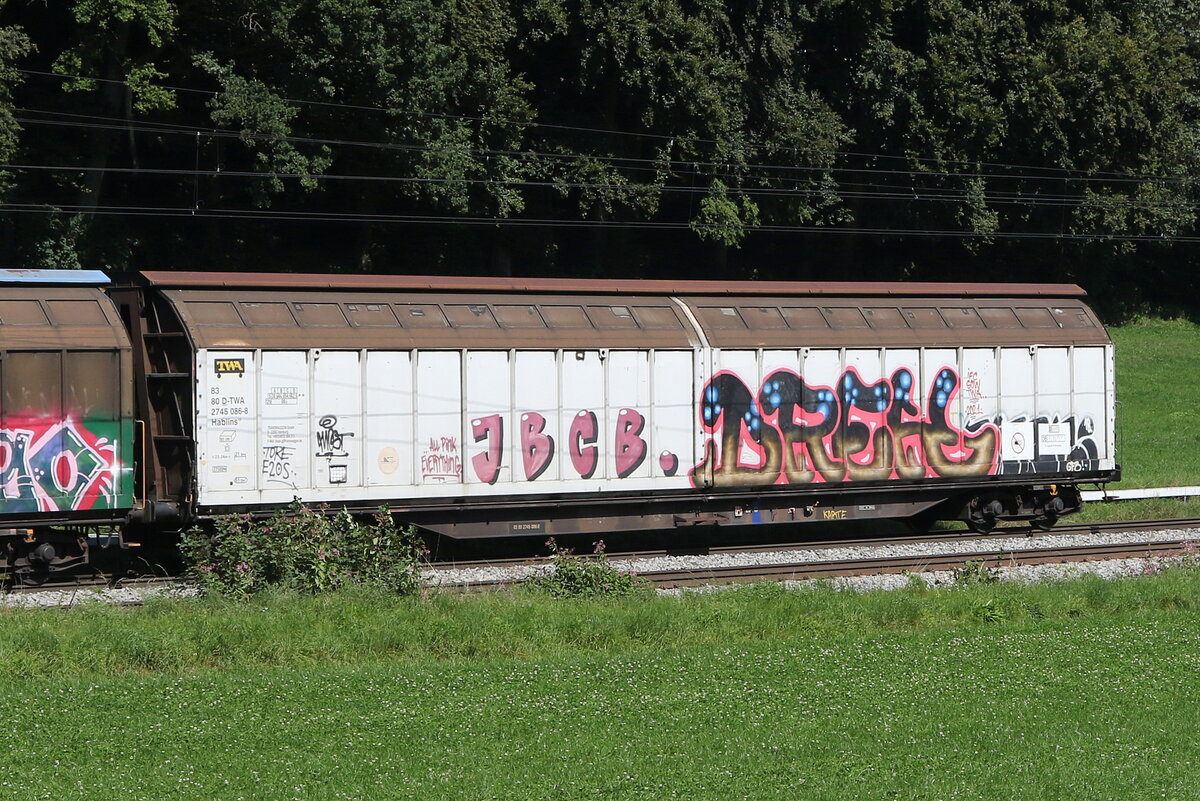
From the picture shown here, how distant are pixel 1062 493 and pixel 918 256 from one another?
3090cm

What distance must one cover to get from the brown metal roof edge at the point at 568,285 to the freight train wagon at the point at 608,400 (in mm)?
36

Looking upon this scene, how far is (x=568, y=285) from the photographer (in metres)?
18.5

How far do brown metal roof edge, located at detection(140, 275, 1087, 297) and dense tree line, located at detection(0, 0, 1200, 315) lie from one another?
41.4ft

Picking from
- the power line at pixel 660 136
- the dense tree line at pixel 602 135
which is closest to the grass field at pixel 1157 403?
the dense tree line at pixel 602 135

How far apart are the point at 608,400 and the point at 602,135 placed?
23.6m

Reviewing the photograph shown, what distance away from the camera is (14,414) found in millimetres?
15133

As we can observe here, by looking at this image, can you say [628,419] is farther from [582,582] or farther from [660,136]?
[660,136]

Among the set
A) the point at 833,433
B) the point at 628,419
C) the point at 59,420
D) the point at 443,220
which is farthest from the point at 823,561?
the point at 443,220

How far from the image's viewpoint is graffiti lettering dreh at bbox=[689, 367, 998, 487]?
742 inches

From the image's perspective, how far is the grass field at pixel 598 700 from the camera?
885cm

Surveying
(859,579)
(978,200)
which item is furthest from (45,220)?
(978,200)

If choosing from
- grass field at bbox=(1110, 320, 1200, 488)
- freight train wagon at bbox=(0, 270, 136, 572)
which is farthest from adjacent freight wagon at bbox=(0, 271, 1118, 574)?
grass field at bbox=(1110, 320, 1200, 488)

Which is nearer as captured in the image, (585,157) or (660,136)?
(585,157)

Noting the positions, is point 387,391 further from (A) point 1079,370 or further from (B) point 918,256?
(B) point 918,256
